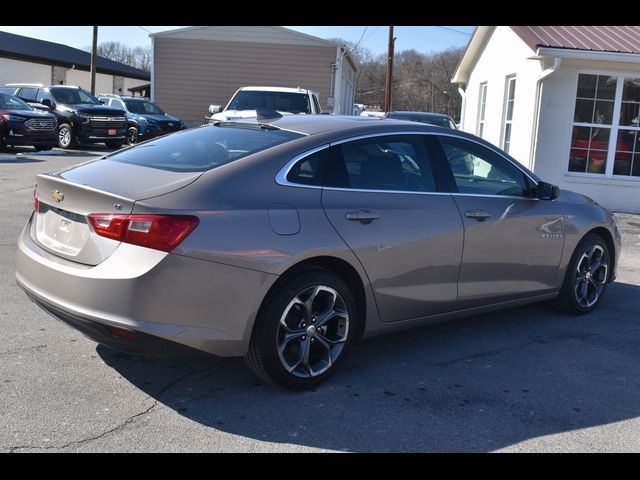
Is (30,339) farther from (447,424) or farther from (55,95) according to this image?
(55,95)

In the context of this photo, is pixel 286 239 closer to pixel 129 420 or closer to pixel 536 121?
pixel 129 420

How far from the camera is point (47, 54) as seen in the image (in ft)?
133

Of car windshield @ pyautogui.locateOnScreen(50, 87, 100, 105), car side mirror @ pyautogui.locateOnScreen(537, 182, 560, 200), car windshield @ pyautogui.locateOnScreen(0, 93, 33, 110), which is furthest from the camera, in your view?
car windshield @ pyautogui.locateOnScreen(50, 87, 100, 105)

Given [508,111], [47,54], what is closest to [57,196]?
[508,111]

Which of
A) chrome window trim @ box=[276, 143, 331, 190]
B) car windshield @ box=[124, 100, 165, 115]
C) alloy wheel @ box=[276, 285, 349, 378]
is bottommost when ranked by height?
alloy wheel @ box=[276, 285, 349, 378]

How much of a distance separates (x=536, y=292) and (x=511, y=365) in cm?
102

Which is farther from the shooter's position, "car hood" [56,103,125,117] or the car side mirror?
"car hood" [56,103,125,117]

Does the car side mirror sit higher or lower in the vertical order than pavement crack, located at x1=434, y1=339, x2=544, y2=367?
higher

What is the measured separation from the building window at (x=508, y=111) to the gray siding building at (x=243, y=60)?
11.3 metres

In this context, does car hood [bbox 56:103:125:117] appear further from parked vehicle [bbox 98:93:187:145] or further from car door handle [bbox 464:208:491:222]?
car door handle [bbox 464:208:491:222]

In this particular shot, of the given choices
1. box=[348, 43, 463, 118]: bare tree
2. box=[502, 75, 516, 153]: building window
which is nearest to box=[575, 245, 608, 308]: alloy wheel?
box=[502, 75, 516, 153]: building window

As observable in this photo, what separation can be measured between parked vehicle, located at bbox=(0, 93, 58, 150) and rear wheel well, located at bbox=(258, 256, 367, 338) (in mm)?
16320

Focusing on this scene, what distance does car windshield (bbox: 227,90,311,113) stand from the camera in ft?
45.6
